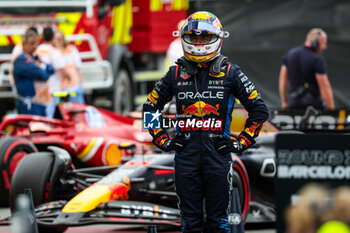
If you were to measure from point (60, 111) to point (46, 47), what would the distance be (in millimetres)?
2550

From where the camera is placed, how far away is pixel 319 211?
491 cm

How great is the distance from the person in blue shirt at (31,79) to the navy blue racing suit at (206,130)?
6222 mm

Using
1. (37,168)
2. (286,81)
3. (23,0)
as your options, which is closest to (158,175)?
(37,168)

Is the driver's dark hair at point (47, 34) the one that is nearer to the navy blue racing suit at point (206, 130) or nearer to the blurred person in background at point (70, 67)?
the blurred person in background at point (70, 67)

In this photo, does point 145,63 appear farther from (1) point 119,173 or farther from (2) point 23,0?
(1) point 119,173

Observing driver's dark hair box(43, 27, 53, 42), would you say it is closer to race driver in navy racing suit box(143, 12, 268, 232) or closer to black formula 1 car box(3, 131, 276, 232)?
black formula 1 car box(3, 131, 276, 232)

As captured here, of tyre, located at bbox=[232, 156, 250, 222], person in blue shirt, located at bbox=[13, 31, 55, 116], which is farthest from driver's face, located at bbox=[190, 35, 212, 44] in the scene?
person in blue shirt, located at bbox=[13, 31, 55, 116]

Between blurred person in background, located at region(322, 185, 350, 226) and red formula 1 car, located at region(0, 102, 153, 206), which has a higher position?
blurred person in background, located at region(322, 185, 350, 226)

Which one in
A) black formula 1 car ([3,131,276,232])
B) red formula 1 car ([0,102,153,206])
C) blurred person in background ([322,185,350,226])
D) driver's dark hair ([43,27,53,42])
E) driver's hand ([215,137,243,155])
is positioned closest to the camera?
blurred person in background ([322,185,350,226])

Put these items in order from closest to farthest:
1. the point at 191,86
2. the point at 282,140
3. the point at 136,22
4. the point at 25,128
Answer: the point at 282,140 < the point at 191,86 < the point at 25,128 < the point at 136,22

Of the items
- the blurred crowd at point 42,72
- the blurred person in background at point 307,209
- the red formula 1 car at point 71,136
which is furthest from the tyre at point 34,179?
the blurred person in background at point 307,209

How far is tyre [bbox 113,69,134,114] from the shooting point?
1708 centimetres

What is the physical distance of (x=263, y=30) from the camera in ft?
60.1

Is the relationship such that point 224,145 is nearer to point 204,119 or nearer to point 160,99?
point 204,119
